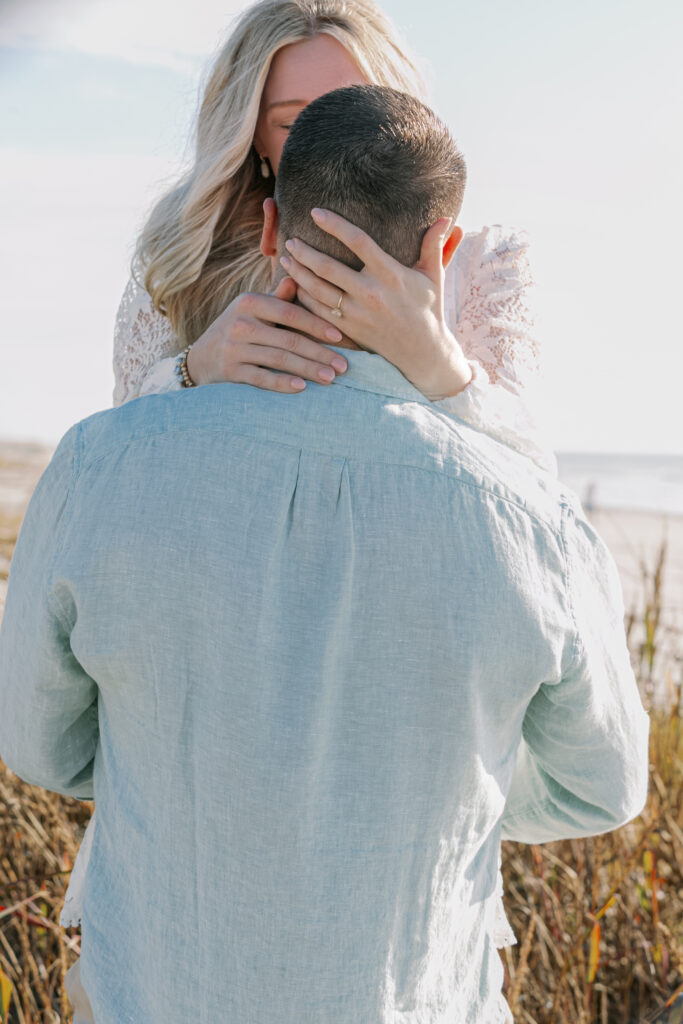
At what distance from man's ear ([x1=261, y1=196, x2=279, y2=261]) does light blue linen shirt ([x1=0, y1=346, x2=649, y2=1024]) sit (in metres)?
0.22

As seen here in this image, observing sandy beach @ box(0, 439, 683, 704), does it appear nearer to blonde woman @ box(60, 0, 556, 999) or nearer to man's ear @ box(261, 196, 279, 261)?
blonde woman @ box(60, 0, 556, 999)

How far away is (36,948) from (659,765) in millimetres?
1860

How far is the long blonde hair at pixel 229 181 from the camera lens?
174 centimetres

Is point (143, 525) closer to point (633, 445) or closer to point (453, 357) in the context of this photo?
point (453, 357)

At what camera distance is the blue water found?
20.8 m

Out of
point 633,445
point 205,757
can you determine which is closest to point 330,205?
point 205,757

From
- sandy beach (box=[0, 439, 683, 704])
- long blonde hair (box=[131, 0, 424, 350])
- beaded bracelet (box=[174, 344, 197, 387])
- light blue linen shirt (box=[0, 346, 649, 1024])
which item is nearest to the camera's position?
light blue linen shirt (box=[0, 346, 649, 1024])

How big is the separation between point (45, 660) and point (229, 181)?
121cm

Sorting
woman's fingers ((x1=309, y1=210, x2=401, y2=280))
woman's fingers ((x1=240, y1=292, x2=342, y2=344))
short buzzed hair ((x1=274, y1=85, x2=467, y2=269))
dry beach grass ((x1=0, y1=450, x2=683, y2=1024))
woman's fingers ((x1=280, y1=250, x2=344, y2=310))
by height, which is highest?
short buzzed hair ((x1=274, y1=85, x2=467, y2=269))

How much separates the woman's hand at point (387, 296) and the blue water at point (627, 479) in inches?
684

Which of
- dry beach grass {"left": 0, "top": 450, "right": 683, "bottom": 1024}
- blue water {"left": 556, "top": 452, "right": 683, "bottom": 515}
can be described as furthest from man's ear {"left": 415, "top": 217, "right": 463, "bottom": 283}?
blue water {"left": 556, "top": 452, "right": 683, "bottom": 515}

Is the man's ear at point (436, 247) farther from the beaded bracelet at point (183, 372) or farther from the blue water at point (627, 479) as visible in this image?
the blue water at point (627, 479)

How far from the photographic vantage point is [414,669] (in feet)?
2.98

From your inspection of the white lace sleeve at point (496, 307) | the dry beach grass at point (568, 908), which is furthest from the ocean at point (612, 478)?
the white lace sleeve at point (496, 307)
